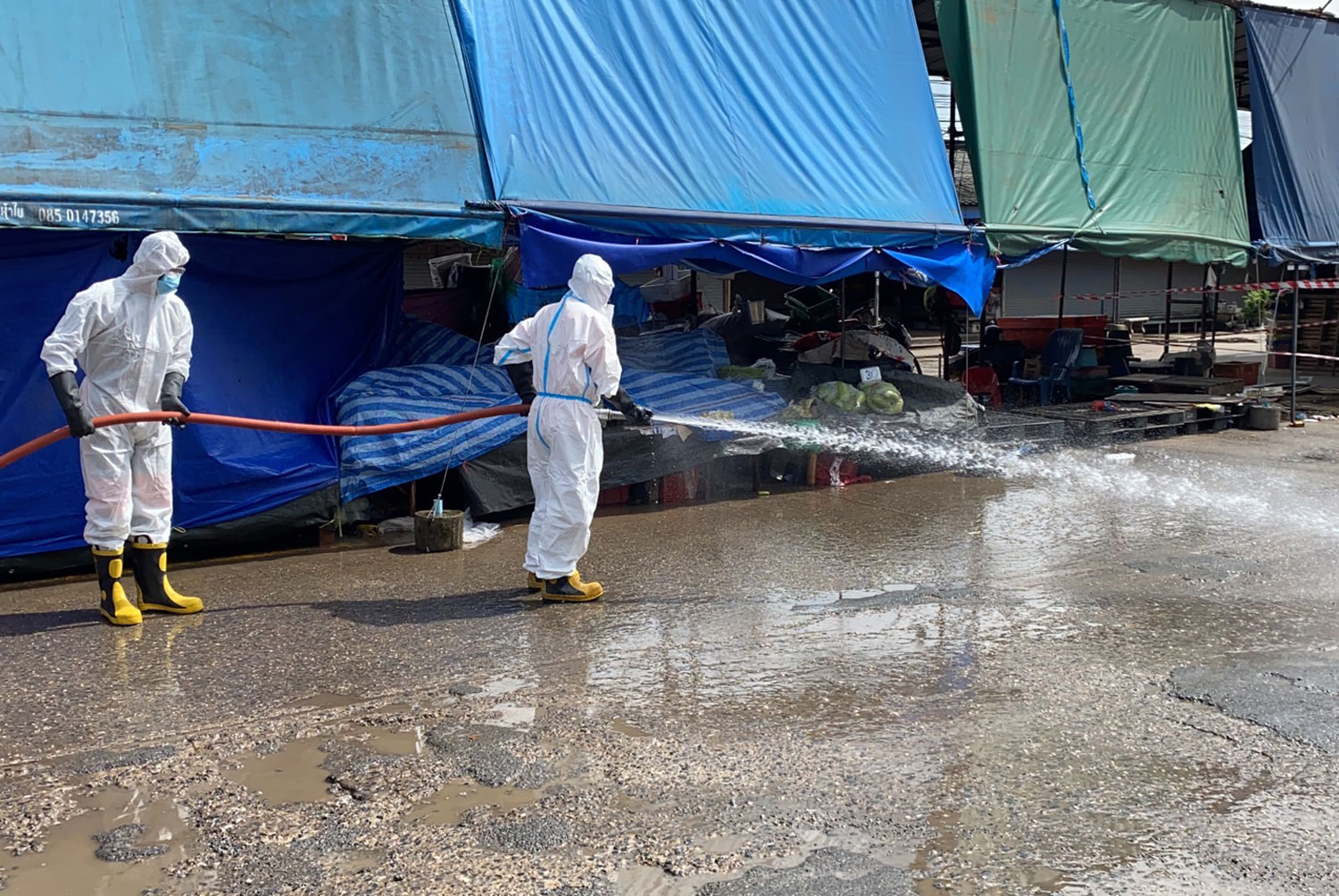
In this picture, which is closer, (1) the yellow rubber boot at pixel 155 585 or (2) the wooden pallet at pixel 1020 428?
(1) the yellow rubber boot at pixel 155 585

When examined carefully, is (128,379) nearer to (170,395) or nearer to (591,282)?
(170,395)

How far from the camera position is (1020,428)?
10.1 metres

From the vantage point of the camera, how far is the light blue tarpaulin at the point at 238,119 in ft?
19.9

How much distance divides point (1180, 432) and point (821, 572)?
22.0 ft

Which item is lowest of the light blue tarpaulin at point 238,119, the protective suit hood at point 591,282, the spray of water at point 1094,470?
the spray of water at point 1094,470

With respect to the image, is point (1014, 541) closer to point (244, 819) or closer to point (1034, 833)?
point (1034, 833)

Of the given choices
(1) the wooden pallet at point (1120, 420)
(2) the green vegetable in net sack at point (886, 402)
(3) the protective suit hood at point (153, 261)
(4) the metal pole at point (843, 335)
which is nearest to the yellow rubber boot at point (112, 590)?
(3) the protective suit hood at point (153, 261)

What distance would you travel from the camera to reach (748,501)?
8.45m

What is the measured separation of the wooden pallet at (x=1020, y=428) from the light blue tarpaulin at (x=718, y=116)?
1.85 m

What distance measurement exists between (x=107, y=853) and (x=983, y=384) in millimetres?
10709

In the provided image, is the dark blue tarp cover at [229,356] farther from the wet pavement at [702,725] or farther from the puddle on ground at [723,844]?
the puddle on ground at [723,844]

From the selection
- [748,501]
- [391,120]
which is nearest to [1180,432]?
[748,501]

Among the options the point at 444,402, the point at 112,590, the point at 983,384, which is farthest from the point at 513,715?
the point at 983,384

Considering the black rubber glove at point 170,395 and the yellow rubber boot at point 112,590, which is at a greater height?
the black rubber glove at point 170,395
